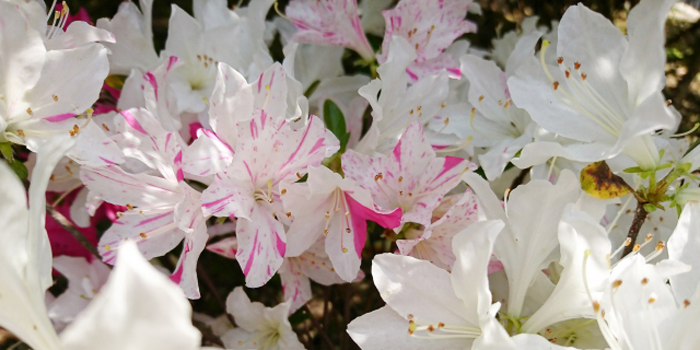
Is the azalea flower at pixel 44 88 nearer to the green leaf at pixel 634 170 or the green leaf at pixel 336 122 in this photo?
the green leaf at pixel 336 122

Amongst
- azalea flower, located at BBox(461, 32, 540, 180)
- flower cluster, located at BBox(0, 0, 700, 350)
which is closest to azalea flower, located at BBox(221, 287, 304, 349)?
flower cluster, located at BBox(0, 0, 700, 350)

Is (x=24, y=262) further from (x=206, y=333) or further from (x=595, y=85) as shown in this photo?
(x=595, y=85)

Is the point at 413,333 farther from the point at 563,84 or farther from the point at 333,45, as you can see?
the point at 333,45

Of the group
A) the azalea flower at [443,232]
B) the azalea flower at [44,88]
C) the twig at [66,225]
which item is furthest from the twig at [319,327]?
the azalea flower at [44,88]

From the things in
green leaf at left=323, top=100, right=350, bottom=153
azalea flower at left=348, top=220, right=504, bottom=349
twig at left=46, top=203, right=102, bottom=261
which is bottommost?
twig at left=46, top=203, right=102, bottom=261

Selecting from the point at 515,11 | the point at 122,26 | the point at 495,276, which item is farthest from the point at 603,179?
the point at 515,11

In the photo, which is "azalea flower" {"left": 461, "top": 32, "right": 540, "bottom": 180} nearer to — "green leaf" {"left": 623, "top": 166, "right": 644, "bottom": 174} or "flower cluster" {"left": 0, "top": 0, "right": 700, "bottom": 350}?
"flower cluster" {"left": 0, "top": 0, "right": 700, "bottom": 350}
